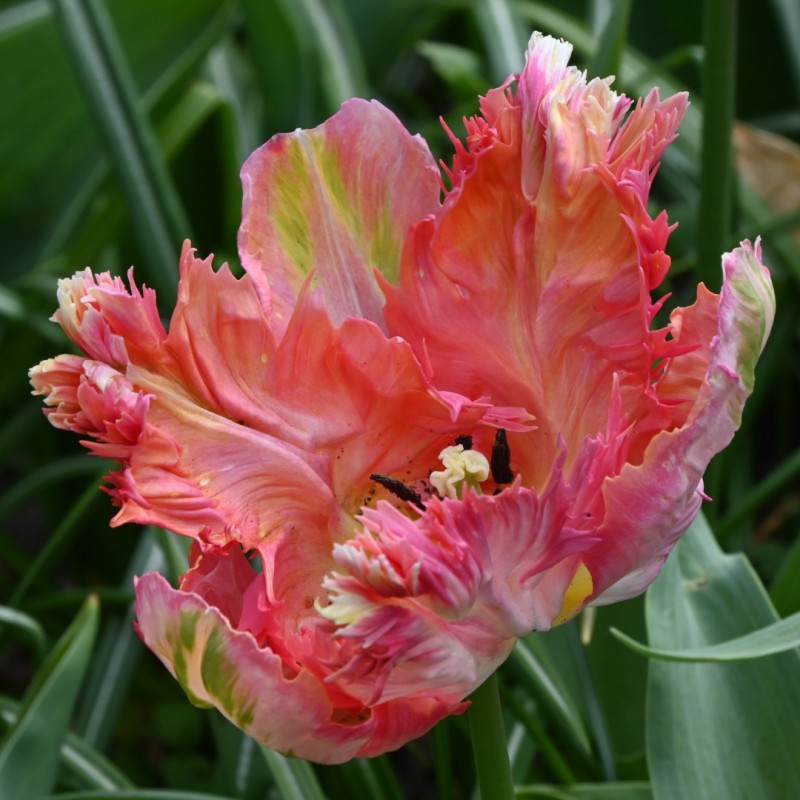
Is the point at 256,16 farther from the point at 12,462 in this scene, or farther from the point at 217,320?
the point at 217,320

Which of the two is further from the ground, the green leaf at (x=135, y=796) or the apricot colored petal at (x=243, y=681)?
the apricot colored petal at (x=243, y=681)

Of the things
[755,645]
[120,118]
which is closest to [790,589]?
[755,645]

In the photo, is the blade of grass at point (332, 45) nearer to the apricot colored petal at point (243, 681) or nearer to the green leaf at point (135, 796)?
the green leaf at point (135, 796)

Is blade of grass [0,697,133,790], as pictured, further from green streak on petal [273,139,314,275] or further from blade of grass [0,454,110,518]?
green streak on petal [273,139,314,275]

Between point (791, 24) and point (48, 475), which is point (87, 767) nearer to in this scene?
point (48, 475)

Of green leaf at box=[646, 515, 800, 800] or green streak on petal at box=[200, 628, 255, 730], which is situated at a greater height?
green streak on petal at box=[200, 628, 255, 730]

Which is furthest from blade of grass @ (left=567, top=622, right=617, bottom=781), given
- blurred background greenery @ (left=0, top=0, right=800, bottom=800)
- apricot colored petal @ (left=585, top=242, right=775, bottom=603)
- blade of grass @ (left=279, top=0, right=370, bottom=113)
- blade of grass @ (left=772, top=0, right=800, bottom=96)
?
blade of grass @ (left=772, top=0, right=800, bottom=96)

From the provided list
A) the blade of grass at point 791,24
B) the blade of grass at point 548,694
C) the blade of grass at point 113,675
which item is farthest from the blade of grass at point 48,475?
the blade of grass at point 791,24
